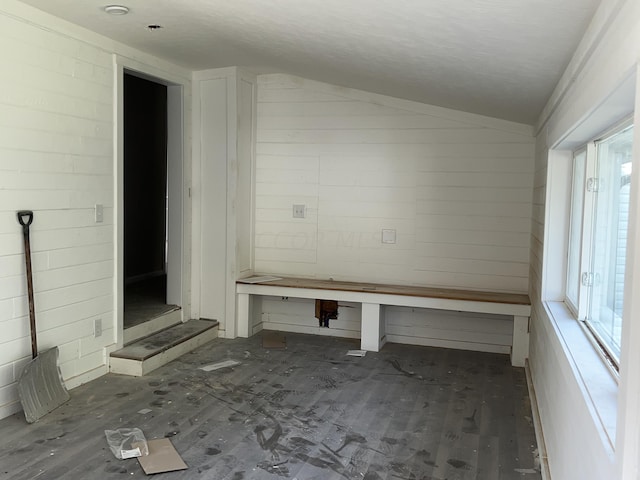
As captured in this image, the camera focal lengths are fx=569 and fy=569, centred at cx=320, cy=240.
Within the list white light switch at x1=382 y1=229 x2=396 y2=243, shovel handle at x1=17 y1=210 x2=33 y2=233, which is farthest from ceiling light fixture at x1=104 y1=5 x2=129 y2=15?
white light switch at x1=382 y1=229 x2=396 y2=243

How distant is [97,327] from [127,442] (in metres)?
1.33

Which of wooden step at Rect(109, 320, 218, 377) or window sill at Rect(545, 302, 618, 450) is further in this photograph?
wooden step at Rect(109, 320, 218, 377)

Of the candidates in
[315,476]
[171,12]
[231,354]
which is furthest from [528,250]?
[171,12]

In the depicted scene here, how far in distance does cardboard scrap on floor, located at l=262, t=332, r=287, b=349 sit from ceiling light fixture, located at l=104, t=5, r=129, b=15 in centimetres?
299

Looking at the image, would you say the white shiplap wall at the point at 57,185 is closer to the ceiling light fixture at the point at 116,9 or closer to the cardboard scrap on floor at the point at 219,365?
the ceiling light fixture at the point at 116,9

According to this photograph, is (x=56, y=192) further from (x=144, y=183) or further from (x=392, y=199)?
(x=144, y=183)

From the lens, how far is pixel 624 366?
54.3 inches

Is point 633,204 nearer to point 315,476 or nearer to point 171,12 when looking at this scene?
point 315,476

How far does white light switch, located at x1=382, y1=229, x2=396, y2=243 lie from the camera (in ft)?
17.8

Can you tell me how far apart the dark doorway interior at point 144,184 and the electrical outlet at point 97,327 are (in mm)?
2099

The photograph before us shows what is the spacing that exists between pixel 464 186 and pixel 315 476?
3.20 m

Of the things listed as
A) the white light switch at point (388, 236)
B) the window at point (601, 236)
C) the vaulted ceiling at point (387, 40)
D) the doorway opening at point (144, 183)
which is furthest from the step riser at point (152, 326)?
the window at point (601, 236)

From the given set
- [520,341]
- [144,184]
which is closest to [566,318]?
[520,341]

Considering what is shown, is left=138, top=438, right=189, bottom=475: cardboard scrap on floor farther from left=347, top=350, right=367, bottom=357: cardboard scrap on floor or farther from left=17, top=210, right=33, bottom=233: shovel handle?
left=347, top=350, right=367, bottom=357: cardboard scrap on floor
